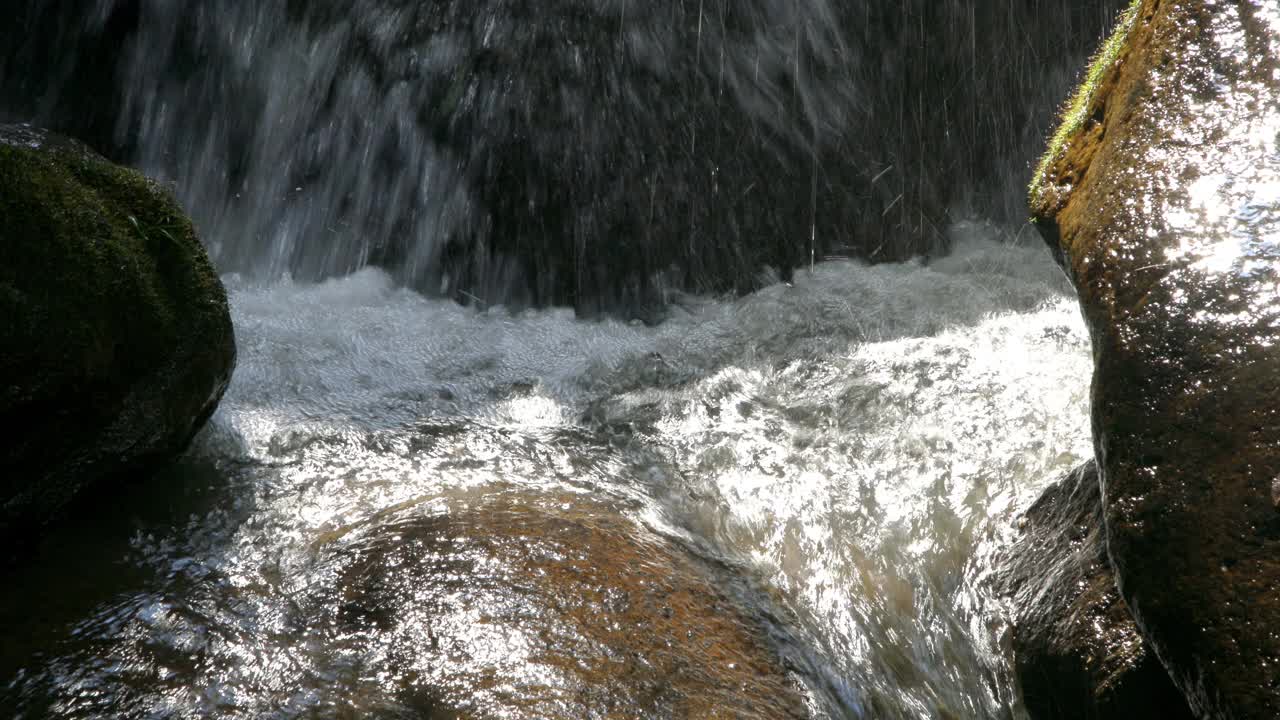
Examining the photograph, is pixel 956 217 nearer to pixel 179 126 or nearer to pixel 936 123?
pixel 936 123

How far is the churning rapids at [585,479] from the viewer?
270 cm

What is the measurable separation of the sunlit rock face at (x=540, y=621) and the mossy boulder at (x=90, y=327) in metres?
0.90

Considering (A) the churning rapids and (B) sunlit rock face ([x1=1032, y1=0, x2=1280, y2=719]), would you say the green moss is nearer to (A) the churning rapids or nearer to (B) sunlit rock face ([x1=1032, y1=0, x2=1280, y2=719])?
(B) sunlit rock face ([x1=1032, y1=0, x2=1280, y2=719])

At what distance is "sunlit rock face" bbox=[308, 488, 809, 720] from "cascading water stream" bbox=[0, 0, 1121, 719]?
0.08 feet

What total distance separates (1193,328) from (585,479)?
8.28 ft

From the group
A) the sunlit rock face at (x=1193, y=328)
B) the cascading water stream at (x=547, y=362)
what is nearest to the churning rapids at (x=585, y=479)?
the cascading water stream at (x=547, y=362)

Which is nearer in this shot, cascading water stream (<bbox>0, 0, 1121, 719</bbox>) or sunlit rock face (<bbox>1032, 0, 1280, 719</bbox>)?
sunlit rock face (<bbox>1032, 0, 1280, 719</bbox>)

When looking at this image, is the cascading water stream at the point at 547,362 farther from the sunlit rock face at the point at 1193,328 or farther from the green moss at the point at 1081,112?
the green moss at the point at 1081,112

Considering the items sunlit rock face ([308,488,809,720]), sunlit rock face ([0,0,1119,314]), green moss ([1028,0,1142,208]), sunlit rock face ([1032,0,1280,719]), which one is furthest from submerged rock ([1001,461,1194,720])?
sunlit rock face ([0,0,1119,314])

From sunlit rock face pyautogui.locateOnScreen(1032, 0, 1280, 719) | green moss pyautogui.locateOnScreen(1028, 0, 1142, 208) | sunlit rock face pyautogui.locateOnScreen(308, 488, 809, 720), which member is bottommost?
sunlit rock face pyautogui.locateOnScreen(308, 488, 809, 720)

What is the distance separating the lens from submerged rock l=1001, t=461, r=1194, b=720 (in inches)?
107

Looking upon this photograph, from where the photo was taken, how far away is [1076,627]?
298 centimetres

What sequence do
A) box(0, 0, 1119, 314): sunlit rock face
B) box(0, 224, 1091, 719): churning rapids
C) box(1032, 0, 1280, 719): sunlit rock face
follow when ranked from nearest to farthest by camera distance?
box(1032, 0, 1280, 719): sunlit rock face
box(0, 224, 1091, 719): churning rapids
box(0, 0, 1119, 314): sunlit rock face

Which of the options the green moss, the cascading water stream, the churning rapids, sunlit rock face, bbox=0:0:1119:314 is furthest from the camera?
sunlit rock face, bbox=0:0:1119:314
